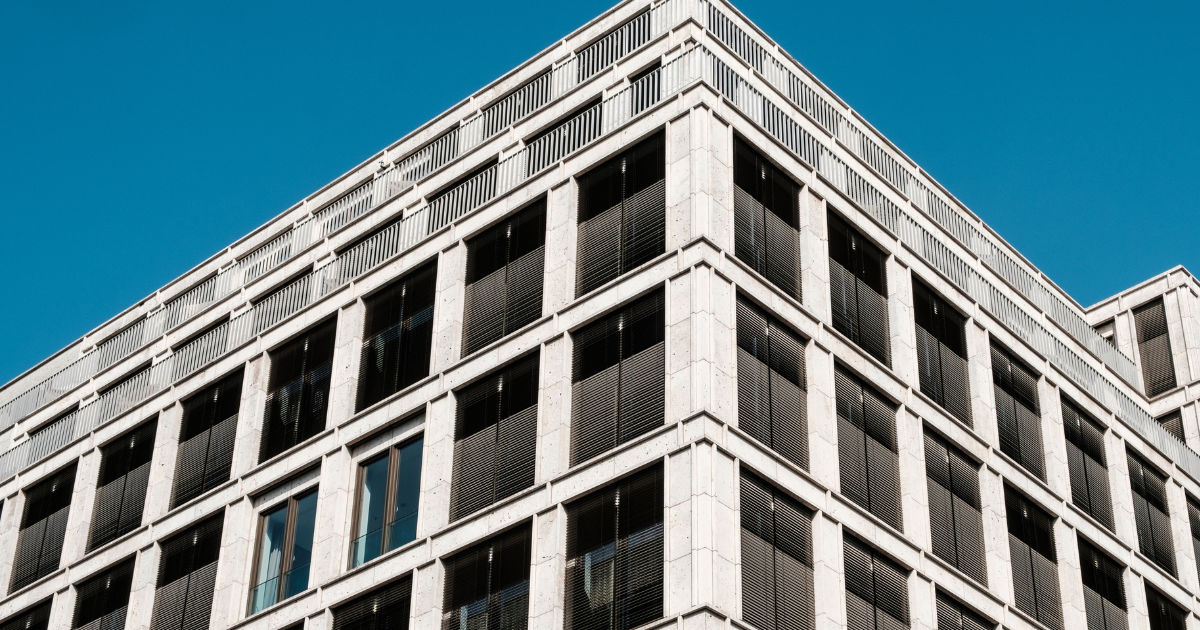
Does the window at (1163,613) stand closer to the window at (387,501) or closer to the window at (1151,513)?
the window at (1151,513)

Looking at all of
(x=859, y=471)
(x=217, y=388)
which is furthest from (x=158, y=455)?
(x=859, y=471)

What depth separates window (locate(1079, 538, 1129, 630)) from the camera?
5275 centimetres

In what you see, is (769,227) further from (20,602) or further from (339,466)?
(20,602)

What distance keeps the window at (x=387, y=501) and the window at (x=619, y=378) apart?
5699 millimetres

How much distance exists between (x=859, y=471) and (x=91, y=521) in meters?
25.6

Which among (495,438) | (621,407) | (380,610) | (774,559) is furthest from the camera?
(495,438)

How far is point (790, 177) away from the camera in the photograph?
1971 inches

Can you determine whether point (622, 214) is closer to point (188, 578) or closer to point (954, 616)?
point (954, 616)

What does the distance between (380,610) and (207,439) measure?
1186 centimetres

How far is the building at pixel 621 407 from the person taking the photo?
141 ft

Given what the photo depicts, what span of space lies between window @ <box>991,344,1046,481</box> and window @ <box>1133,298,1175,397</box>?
20962 mm

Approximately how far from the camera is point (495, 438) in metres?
46.6

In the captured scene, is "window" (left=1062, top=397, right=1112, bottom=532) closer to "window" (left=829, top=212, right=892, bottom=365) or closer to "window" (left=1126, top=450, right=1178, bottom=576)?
"window" (left=1126, top=450, right=1178, bottom=576)

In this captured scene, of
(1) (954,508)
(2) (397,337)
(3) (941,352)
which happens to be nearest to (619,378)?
(2) (397,337)
